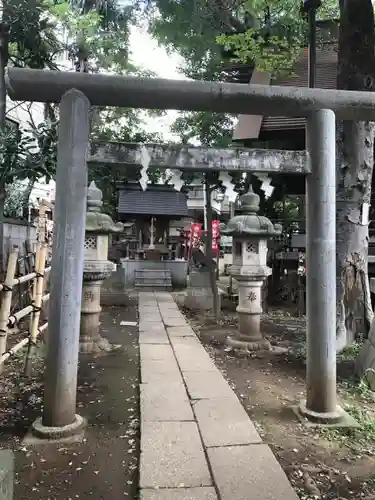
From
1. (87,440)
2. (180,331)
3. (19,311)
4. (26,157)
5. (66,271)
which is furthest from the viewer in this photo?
(180,331)

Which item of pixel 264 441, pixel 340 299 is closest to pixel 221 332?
pixel 340 299

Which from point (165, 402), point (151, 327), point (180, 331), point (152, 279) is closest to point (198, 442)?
point (165, 402)

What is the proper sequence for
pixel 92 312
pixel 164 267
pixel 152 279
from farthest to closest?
pixel 164 267 < pixel 152 279 < pixel 92 312

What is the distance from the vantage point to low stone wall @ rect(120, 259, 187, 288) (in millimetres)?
16922

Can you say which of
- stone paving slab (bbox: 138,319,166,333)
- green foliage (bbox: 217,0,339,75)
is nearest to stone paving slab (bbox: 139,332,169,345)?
stone paving slab (bbox: 138,319,166,333)

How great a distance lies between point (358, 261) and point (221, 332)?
9.81 ft

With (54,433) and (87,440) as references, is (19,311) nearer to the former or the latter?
(54,433)

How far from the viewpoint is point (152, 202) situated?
708 inches

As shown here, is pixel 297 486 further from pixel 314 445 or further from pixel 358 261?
pixel 358 261

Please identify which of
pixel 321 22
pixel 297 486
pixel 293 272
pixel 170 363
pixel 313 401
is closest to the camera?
pixel 297 486

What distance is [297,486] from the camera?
2713 mm

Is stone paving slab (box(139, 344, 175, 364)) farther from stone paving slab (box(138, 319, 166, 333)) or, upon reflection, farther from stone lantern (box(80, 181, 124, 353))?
stone paving slab (box(138, 319, 166, 333))

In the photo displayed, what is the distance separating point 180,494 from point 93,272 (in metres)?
4.11

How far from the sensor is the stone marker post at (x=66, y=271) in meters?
3.42
